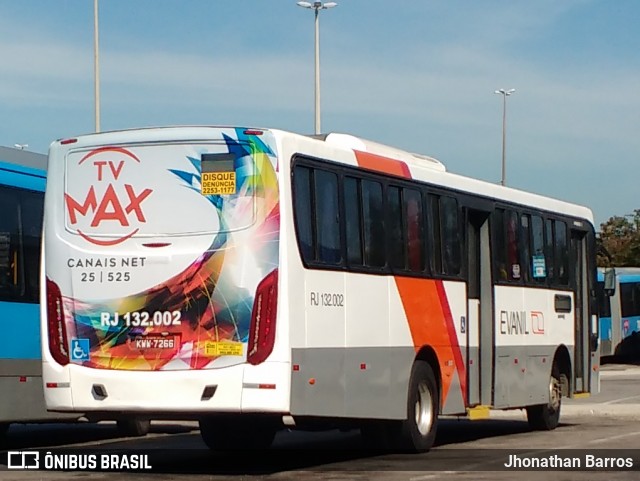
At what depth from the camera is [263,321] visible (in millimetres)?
12898

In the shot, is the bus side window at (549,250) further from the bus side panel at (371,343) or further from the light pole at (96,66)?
the light pole at (96,66)

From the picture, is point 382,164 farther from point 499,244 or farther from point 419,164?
point 499,244

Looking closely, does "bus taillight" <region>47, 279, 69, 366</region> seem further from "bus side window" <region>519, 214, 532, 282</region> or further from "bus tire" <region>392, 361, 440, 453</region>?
"bus side window" <region>519, 214, 532, 282</region>

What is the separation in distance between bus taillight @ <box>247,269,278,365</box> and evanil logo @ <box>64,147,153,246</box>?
138cm

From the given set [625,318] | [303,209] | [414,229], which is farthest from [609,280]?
[625,318]

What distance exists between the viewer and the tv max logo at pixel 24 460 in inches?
588

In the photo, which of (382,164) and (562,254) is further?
(562,254)

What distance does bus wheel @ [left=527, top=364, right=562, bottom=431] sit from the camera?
2008cm

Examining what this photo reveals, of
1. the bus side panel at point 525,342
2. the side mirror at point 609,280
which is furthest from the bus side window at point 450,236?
the side mirror at point 609,280

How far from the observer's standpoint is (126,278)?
13.4 meters

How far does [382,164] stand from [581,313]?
7.21 m

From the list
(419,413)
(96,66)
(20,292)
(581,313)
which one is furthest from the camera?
(96,66)

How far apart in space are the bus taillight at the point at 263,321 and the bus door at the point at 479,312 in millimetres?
5131

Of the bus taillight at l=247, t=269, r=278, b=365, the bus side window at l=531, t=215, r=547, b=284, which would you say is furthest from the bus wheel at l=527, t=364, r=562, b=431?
the bus taillight at l=247, t=269, r=278, b=365
